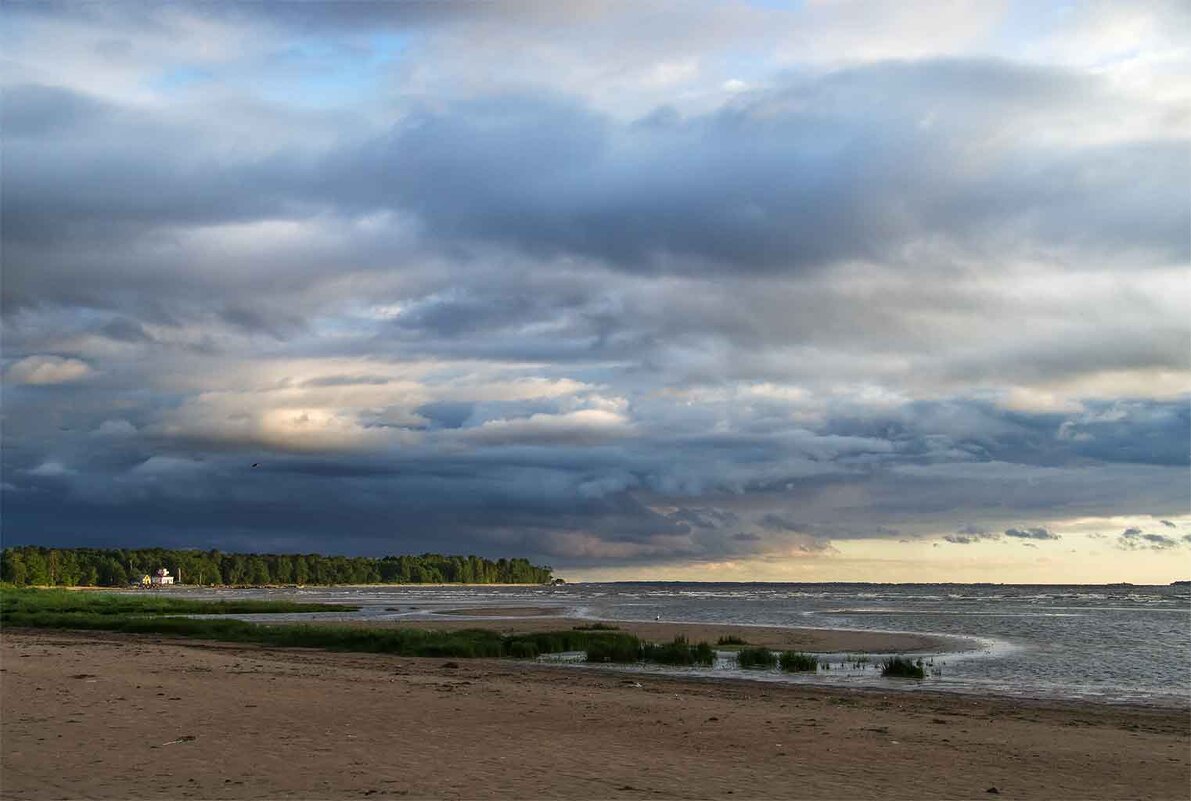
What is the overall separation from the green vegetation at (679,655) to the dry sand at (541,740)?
8.69 metres

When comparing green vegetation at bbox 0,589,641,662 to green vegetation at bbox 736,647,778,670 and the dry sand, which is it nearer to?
green vegetation at bbox 736,647,778,670

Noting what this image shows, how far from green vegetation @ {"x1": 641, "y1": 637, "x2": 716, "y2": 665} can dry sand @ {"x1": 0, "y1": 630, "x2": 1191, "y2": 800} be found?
869 cm

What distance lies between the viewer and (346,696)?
2855cm

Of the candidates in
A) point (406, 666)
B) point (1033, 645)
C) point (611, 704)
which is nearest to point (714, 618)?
point (1033, 645)

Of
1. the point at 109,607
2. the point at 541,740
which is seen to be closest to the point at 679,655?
the point at 541,740

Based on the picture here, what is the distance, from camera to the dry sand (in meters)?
17.0

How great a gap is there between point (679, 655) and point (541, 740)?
2338cm

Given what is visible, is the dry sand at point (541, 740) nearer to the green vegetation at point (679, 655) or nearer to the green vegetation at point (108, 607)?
the green vegetation at point (679, 655)

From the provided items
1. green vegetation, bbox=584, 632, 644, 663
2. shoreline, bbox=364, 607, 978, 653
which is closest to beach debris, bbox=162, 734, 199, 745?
green vegetation, bbox=584, 632, 644, 663

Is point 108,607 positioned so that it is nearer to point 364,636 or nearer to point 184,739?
point 364,636

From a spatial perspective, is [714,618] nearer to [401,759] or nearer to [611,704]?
[611,704]

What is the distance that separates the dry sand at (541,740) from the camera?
55.9 feet

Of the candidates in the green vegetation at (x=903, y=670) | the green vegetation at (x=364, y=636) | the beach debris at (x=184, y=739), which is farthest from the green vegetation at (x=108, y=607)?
the beach debris at (x=184, y=739)

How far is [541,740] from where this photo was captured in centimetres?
2162
